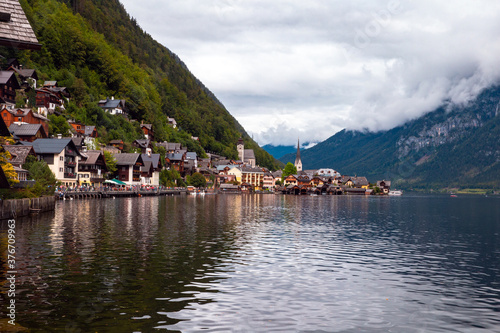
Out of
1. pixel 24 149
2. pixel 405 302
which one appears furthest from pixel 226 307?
pixel 24 149

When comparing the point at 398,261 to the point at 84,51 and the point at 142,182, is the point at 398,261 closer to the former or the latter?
the point at 142,182

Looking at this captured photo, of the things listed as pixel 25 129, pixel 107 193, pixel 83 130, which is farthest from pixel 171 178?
pixel 25 129

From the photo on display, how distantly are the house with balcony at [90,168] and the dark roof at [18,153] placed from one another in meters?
39.8

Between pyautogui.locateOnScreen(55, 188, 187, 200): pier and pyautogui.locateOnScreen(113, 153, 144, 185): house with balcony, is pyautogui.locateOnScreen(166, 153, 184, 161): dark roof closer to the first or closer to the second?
pyautogui.locateOnScreen(55, 188, 187, 200): pier

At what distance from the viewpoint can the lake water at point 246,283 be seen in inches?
700

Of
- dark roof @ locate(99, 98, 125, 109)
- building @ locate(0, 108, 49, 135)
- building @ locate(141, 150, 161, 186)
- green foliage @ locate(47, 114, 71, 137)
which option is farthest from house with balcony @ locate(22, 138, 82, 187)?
dark roof @ locate(99, 98, 125, 109)

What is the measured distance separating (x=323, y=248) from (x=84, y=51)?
593 feet

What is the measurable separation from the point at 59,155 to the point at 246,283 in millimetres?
97481

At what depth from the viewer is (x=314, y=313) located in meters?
19.2

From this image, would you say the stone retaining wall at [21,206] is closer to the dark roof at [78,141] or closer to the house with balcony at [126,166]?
the dark roof at [78,141]

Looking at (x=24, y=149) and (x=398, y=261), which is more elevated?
(x=24, y=149)

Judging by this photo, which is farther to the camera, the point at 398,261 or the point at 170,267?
the point at 398,261

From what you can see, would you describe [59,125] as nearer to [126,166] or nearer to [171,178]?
[126,166]

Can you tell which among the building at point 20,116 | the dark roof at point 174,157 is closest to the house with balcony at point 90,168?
the building at point 20,116
